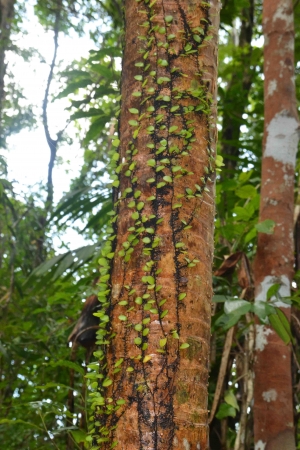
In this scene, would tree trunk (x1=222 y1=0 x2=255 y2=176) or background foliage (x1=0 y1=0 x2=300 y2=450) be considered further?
tree trunk (x1=222 y1=0 x2=255 y2=176)

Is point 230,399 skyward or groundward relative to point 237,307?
groundward

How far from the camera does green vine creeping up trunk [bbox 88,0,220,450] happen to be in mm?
1312

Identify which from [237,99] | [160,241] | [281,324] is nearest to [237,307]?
[281,324]

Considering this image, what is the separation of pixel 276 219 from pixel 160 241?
3.59 feet

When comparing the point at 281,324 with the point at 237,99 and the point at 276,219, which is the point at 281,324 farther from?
the point at 237,99

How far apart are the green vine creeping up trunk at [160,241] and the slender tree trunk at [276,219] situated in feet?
2.74

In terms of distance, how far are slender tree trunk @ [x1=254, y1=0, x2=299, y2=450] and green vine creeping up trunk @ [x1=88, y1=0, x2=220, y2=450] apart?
83cm

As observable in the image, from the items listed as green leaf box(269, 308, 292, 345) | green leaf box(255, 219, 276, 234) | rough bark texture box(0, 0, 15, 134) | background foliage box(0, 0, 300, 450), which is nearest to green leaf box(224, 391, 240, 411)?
background foliage box(0, 0, 300, 450)

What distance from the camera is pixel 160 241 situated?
1.43 m

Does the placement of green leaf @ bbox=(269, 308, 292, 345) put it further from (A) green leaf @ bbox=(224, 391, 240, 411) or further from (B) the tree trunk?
(B) the tree trunk

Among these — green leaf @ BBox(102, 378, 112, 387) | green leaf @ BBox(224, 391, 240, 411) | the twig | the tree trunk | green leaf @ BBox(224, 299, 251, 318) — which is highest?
the tree trunk

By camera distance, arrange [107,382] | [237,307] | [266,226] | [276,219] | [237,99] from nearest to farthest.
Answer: [107,382]
[237,307]
[266,226]
[276,219]
[237,99]

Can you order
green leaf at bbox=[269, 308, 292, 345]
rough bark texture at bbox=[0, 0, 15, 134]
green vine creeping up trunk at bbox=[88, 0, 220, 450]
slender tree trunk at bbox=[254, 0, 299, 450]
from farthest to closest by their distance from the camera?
rough bark texture at bbox=[0, 0, 15, 134] < slender tree trunk at bbox=[254, 0, 299, 450] < green leaf at bbox=[269, 308, 292, 345] < green vine creeping up trunk at bbox=[88, 0, 220, 450]

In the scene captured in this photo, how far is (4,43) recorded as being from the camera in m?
5.03
